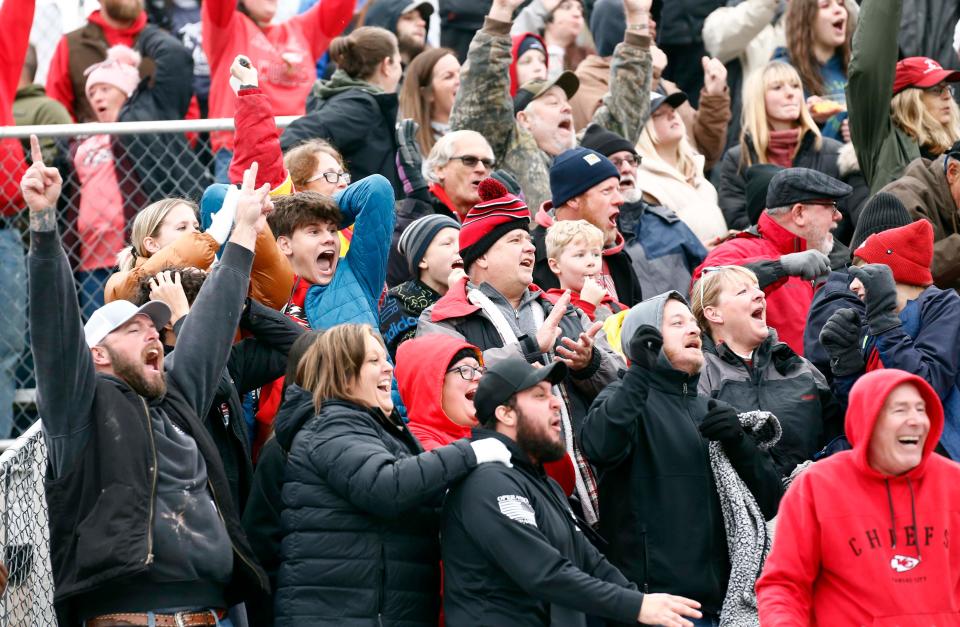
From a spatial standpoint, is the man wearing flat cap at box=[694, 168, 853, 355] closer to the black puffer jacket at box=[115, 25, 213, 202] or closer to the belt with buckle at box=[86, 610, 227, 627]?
the black puffer jacket at box=[115, 25, 213, 202]

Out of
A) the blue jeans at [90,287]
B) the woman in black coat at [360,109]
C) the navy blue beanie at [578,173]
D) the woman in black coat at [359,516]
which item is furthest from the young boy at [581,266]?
the blue jeans at [90,287]

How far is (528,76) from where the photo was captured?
1127 centimetres

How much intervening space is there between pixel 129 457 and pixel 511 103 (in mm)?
4347

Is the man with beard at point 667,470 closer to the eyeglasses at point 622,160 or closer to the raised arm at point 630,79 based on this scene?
the eyeglasses at point 622,160

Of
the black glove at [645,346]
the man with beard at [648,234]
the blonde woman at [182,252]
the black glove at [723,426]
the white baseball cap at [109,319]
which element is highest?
the white baseball cap at [109,319]

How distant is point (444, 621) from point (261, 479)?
0.94 m

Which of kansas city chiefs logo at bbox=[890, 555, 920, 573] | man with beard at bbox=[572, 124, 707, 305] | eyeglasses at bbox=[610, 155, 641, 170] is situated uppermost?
eyeglasses at bbox=[610, 155, 641, 170]

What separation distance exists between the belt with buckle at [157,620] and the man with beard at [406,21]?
6.32 m

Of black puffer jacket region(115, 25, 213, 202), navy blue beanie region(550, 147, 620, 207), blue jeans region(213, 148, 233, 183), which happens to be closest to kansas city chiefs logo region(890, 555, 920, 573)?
navy blue beanie region(550, 147, 620, 207)

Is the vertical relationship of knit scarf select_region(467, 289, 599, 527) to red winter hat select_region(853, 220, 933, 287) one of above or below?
below

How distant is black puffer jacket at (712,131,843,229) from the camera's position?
33.5 feet

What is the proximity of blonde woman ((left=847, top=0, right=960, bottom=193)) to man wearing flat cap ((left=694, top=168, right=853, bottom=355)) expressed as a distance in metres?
0.71

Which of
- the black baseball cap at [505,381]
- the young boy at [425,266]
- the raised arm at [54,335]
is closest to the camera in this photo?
the raised arm at [54,335]

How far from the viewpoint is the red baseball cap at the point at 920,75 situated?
9.48 m
